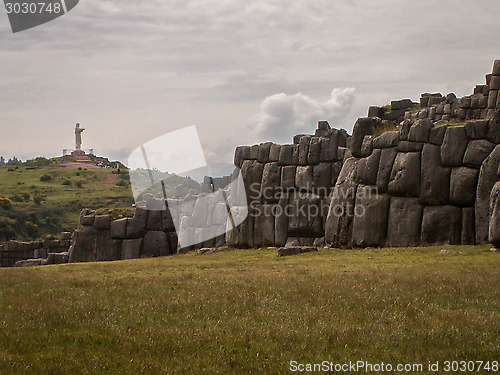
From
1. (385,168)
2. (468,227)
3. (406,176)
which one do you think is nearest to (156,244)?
(385,168)

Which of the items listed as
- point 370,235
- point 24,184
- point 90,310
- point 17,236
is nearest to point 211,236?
point 370,235

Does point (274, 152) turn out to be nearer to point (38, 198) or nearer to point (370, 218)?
point (370, 218)

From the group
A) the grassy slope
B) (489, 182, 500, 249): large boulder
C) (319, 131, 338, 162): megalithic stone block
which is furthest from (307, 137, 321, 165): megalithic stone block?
the grassy slope

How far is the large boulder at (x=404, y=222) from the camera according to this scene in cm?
4341

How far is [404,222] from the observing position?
44062 mm

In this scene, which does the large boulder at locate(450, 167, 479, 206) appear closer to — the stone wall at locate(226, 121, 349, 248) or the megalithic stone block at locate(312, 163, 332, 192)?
the stone wall at locate(226, 121, 349, 248)

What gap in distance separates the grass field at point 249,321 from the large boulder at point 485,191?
35.3ft

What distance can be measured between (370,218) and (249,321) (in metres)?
27.9

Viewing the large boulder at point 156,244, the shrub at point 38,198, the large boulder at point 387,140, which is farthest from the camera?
the shrub at point 38,198

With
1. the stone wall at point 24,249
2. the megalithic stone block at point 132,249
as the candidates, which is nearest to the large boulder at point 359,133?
the megalithic stone block at point 132,249

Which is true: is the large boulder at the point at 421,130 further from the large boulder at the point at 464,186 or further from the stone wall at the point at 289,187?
the stone wall at the point at 289,187

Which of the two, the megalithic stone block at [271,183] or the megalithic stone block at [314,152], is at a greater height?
the megalithic stone block at [314,152]

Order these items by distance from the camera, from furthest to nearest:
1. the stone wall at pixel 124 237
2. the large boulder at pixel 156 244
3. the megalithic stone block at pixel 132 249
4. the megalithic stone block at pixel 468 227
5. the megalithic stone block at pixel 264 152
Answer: the large boulder at pixel 156 244, the stone wall at pixel 124 237, the megalithic stone block at pixel 132 249, the megalithic stone block at pixel 264 152, the megalithic stone block at pixel 468 227

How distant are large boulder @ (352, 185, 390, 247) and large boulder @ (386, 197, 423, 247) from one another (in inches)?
23.2
